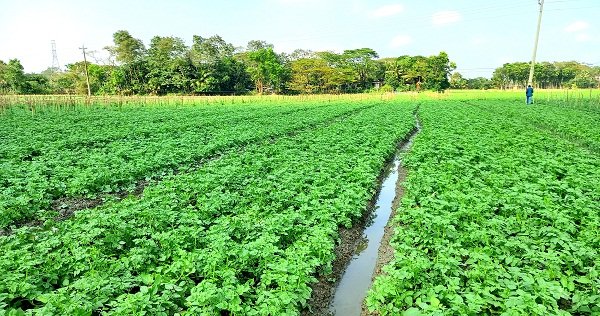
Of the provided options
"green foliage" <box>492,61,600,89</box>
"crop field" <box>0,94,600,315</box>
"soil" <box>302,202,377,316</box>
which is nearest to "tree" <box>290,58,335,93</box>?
"green foliage" <box>492,61,600,89</box>

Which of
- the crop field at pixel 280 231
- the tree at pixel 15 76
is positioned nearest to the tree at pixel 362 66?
the tree at pixel 15 76

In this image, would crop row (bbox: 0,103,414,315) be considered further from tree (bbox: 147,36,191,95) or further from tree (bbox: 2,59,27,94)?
tree (bbox: 2,59,27,94)

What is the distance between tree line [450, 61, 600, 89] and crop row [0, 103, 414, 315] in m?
94.5

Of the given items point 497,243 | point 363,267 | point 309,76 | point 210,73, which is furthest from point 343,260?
point 309,76

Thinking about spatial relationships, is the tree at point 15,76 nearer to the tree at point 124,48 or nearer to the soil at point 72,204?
the tree at point 124,48

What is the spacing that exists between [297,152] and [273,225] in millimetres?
6712

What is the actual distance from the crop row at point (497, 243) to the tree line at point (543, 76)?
9161 centimetres

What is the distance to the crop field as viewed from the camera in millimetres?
4039

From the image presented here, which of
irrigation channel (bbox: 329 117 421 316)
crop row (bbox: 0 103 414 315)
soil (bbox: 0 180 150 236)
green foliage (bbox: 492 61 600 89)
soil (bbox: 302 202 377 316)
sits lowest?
irrigation channel (bbox: 329 117 421 316)

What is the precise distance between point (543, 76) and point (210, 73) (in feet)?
283

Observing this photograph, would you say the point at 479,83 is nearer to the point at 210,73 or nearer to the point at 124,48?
the point at 210,73

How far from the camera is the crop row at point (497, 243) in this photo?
13.0 ft

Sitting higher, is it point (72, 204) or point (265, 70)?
point (265, 70)

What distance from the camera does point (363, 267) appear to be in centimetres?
623
